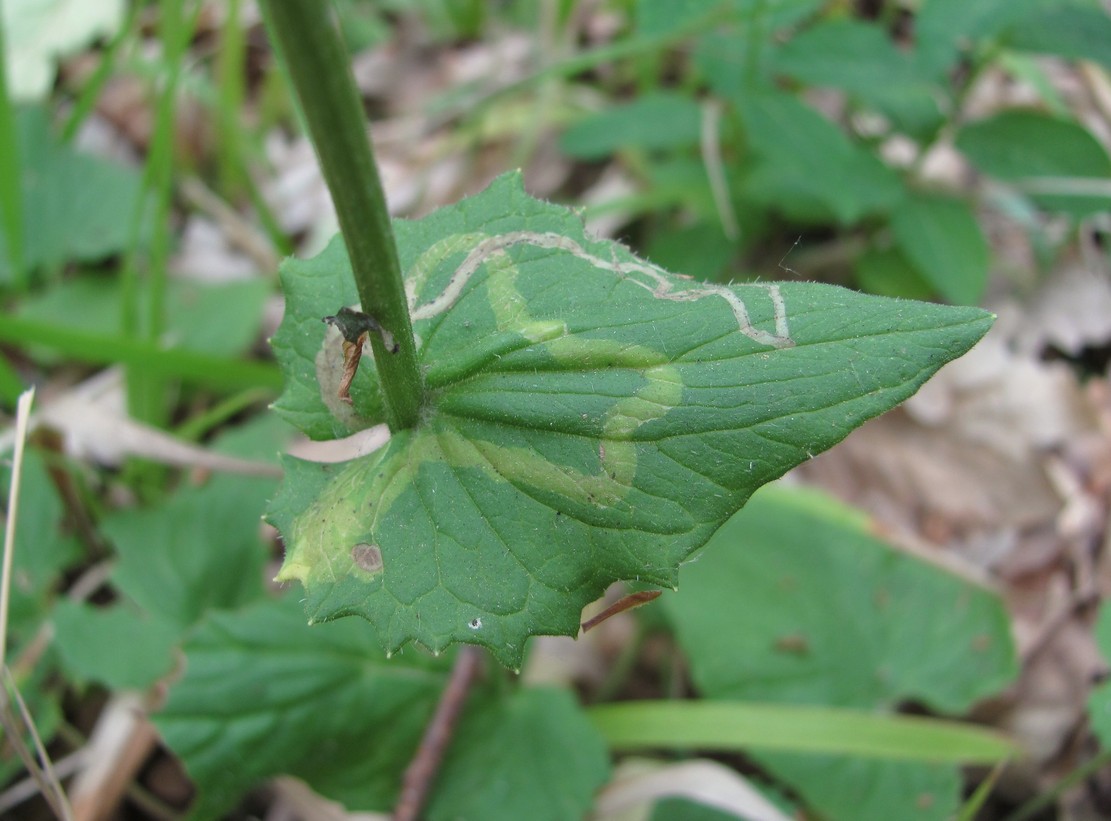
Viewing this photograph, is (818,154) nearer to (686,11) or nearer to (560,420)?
(686,11)

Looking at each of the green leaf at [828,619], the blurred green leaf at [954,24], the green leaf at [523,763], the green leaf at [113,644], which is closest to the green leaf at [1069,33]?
the blurred green leaf at [954,24]

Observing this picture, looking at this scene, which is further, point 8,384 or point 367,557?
point 8,384

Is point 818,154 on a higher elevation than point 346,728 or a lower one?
higher

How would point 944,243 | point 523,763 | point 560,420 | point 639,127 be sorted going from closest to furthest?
→ 1. point 560,420
2. point 523,763
3. point 944,243
4. point 639,127

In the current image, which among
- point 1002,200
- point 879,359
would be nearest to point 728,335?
point 879,359

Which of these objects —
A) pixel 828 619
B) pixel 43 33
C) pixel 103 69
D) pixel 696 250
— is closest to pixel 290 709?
pixel 828 619

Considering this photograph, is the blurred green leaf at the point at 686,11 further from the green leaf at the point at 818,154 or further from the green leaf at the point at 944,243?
the green leaf at the point at 944,243
